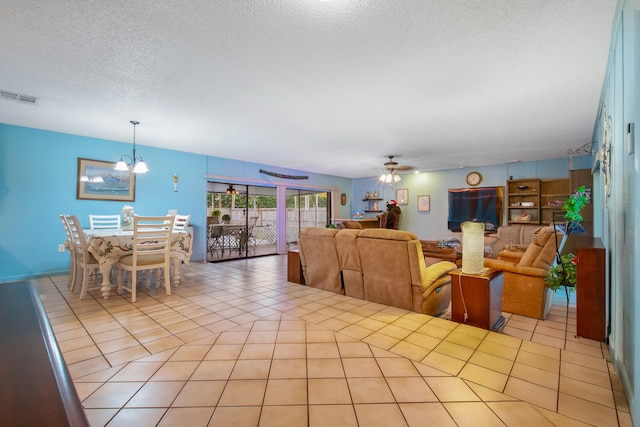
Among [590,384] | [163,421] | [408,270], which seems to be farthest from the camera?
[408,270]

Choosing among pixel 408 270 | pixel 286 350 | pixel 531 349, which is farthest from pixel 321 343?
pixel 531 349

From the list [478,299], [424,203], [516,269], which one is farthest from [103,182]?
[424,203]

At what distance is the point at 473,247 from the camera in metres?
2.83

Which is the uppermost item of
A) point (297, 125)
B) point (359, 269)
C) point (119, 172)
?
point (297, 125)

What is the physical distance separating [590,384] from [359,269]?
6.99ft

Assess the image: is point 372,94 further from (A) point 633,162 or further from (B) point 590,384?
(B) point 590,384

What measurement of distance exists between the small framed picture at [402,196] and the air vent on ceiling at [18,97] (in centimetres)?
829

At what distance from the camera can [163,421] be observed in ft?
5.05

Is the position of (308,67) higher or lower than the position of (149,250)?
higher

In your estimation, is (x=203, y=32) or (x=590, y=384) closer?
(x=590, y=384)

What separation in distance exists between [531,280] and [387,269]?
1.52m

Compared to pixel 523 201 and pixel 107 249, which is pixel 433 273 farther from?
pixel 523 201

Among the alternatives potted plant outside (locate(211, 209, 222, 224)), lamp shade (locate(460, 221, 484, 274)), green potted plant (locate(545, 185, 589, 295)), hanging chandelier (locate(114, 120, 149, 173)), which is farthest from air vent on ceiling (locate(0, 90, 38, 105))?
green potted plant (locate(545, 185, 589, 295))

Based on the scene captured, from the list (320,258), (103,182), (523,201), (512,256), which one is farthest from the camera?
(523,201)
